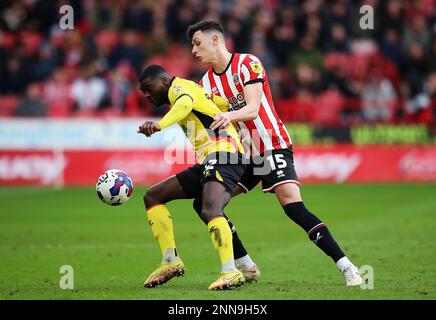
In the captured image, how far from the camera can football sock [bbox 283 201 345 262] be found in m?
8.11

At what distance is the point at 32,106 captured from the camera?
2017 centimetres

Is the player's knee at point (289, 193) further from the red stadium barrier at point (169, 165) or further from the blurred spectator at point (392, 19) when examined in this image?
the blurred spectator at point (392, 19)

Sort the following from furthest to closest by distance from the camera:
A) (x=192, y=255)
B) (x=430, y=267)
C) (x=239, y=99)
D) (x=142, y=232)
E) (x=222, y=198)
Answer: (x=142, y=232)
(x=192, y=255)
(x=430, y=267)
(x=239, y=99)
(x=222, y=198)

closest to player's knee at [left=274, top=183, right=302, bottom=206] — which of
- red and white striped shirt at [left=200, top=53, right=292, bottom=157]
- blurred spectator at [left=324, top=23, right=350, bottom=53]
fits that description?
red and white striped shirt at [left=200, top=53, right=292, bottom=157]

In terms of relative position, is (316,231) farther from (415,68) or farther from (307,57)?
(415,68)

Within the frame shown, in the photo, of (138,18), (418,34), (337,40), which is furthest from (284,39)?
(138,18)

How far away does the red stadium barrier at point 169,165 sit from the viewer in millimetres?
19719

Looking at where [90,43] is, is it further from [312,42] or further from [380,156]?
[380,156]

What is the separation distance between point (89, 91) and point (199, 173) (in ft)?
42.7

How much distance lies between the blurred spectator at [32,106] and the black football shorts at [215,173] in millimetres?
12452

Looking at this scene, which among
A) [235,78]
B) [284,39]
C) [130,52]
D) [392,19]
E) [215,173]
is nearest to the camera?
[215,173]

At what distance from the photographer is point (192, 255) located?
10438 millimetres

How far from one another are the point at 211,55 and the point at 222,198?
1.45m
